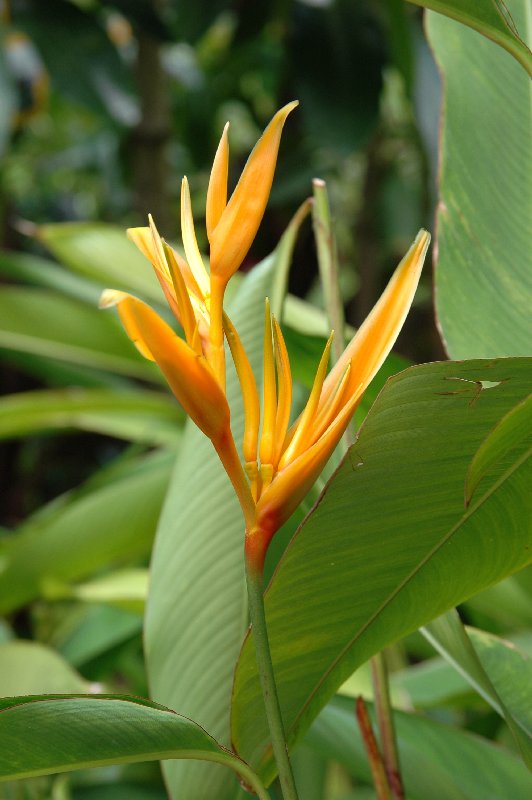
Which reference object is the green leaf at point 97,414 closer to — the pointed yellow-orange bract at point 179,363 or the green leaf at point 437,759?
the green leaf at point 437,759

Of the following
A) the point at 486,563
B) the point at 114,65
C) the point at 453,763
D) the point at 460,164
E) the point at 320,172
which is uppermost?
the point at 114,65

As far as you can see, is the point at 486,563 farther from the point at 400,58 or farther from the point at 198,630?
the point at 400,58

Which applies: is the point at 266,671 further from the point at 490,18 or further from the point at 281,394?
the point at 490,18

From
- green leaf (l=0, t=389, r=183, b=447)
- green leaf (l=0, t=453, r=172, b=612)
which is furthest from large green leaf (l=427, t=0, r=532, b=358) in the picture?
green leaf (l=0, t=389, r=183, b=447)

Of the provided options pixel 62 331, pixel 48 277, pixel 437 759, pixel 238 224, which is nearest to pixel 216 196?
pixel 238 224

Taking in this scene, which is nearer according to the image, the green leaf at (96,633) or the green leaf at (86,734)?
the green leaf at (86,734)

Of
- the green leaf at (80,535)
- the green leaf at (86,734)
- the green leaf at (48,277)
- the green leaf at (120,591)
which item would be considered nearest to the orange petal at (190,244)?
the green leaf at (86,734)

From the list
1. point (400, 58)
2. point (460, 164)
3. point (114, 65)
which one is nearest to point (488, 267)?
point (460, 164)

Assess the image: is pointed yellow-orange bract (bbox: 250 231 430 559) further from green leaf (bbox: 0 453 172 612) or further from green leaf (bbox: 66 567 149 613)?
green leaf (bbox: 0 453 172 612)
